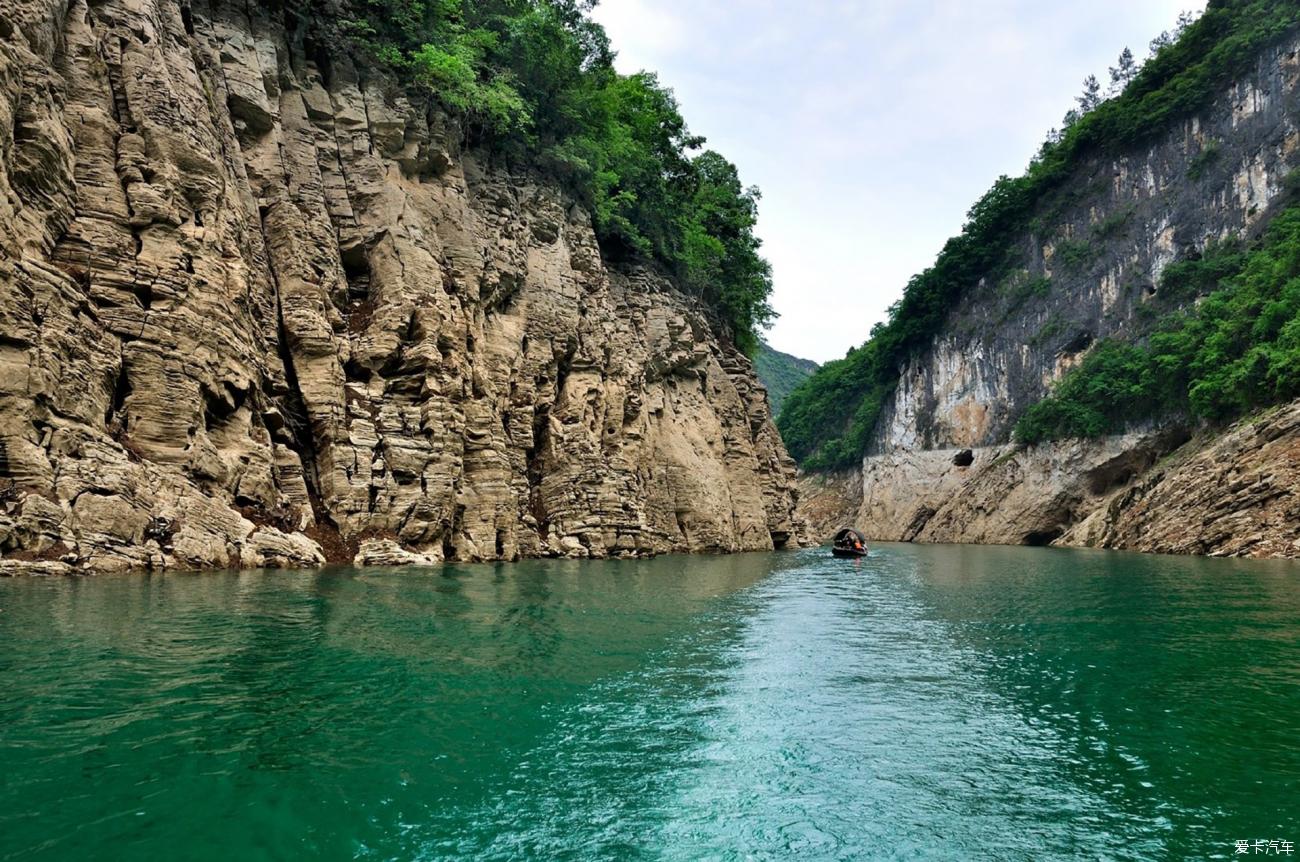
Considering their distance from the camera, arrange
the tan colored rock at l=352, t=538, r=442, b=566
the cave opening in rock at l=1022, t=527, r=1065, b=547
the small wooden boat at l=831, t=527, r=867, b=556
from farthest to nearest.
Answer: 1. the cave opening in rock at l=1022, t=527, r=1065, b=547
2. the small wooden boat at l=831, t=527, r=867, b=556
3. the tan colored rock at l=352, t=538, r=442, b=566

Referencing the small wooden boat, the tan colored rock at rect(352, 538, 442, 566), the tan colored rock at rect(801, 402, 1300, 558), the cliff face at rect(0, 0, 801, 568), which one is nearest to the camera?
the cliff face at rect(0, 0, 801, 568)

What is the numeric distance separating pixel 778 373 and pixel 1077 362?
115690 millimetres

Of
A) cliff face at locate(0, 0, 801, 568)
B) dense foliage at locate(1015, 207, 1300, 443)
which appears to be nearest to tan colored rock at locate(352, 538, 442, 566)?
cliff face at locate(0, 0, 801, 568)

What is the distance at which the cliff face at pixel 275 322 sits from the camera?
48.1 ft

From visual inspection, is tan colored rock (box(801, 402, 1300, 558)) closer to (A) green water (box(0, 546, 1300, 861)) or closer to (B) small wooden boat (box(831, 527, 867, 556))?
(B) small wooden boat (box(831, 527, 867, 556))

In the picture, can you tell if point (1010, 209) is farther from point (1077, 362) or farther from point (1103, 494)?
point (1103, 494)

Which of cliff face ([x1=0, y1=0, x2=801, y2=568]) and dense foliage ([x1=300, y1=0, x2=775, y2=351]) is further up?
dense foliage ([x1=300, y1=0, x2=775, y2=351])

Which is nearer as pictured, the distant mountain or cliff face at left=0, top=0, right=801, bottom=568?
cliff face at left=0, top=0, right=801, bottom=568

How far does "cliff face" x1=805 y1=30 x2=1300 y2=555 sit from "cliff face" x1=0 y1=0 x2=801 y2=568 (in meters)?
25.0

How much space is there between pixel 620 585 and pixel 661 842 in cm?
1429

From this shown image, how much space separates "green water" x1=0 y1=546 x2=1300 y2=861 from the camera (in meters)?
4.96

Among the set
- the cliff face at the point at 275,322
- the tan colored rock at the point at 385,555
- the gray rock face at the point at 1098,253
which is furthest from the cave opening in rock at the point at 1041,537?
the tan colored rock at the point at 385,555

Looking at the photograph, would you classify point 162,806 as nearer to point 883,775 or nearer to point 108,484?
point 883,775

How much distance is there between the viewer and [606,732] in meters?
7.15
